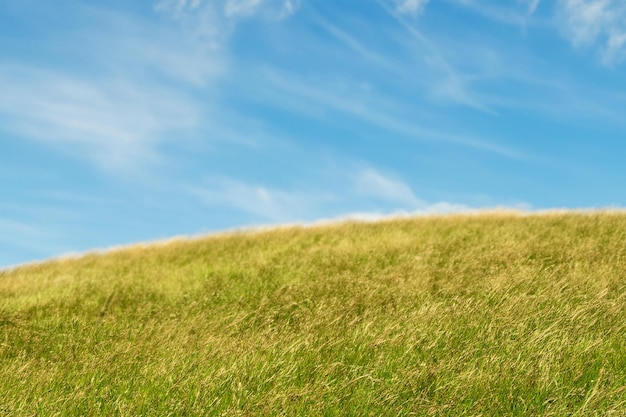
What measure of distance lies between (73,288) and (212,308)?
128 inches

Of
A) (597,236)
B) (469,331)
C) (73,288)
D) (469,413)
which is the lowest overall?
(469,413)

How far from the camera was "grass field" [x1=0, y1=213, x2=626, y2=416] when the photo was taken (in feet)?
13.8

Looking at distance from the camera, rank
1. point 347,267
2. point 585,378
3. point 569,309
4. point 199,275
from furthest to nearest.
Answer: point 199,275 < point 347,267 < point 569,309 < point 585,378

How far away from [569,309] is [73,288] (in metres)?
7.56

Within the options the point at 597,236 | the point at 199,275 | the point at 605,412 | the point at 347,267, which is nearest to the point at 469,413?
the point at 605,412

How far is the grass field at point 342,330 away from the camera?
420 cm

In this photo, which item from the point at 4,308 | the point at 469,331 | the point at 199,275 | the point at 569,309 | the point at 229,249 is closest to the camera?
the point at 469,331

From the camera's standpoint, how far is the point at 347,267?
9648 mm

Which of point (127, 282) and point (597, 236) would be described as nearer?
point (127, 282)

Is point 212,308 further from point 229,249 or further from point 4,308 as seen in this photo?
point 229,249

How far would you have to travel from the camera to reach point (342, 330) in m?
5.94

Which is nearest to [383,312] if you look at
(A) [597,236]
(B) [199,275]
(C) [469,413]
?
(C) [469,413]

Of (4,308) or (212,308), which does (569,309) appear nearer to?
(212,308)

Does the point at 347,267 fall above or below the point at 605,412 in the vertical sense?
above
